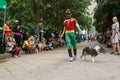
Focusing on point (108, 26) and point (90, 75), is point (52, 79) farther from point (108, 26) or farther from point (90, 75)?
point (108, 26)

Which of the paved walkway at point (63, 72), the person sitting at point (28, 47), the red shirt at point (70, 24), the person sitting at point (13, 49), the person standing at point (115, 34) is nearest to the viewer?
the paved walkway at point (63, 72)

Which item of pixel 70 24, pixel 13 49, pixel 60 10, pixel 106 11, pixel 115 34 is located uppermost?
pixel 60 10

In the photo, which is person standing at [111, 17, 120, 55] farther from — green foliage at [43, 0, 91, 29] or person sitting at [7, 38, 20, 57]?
green foliage at [43, 0, 91, 29]

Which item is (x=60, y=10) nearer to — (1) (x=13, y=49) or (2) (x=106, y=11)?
(2) (x=106, y=11)

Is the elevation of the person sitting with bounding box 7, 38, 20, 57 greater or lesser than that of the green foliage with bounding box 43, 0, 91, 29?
lesser

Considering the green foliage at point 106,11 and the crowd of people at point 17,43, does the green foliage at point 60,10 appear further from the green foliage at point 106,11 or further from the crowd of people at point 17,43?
the crowd of people at point 17,43

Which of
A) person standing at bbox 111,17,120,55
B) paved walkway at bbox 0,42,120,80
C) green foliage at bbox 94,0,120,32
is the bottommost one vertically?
paved walkway at bbox 0,42,120,80

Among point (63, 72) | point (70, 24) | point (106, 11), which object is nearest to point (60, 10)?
point (106, 11)

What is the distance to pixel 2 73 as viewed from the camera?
11484 millimetres

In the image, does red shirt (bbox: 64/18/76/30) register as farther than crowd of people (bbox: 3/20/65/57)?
No

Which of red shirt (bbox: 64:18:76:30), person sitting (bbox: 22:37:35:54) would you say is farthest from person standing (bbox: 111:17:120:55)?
person sitting (bbox: 22:37:35:54)

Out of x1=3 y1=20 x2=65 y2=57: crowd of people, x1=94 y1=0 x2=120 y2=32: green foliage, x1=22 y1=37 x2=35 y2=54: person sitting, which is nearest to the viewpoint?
x1=3 y1=20 x2=65 y2=57: crowd of people

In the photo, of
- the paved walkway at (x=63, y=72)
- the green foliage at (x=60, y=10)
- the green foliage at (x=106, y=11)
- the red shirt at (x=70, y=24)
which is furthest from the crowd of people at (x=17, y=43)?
the green foliage at (x=60, y=10)

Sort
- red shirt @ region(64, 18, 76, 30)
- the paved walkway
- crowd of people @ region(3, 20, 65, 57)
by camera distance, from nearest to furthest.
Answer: the paved walkway
red shirt @ region(64, 18, 76, 30)
crowd of people @ region(3, 20, 65, 57)
